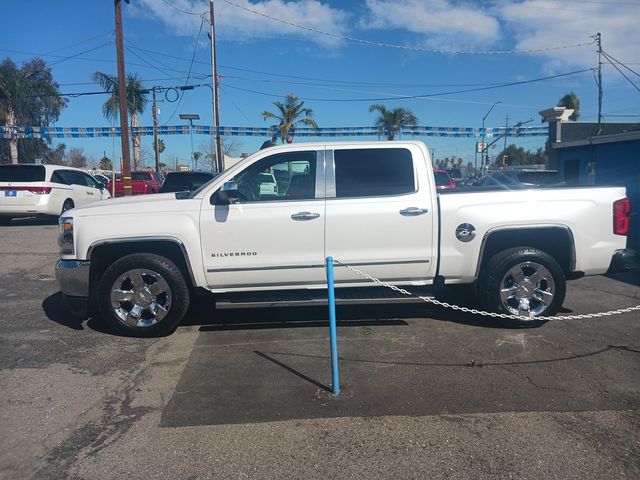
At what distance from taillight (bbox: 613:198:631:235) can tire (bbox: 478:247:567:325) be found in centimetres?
76

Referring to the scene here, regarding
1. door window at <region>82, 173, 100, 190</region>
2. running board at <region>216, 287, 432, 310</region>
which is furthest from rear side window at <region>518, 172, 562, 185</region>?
door window at <region>82, 173, 100, 190</region>

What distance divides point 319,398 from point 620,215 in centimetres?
397

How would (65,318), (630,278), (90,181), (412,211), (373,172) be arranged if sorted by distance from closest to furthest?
(412,211) → (373,172) → (65,318) → (630,278) → (90,181)

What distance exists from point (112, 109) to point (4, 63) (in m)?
13.5

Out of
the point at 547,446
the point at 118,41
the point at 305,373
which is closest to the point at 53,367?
the point at 305,373

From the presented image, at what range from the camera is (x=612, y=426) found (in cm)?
372

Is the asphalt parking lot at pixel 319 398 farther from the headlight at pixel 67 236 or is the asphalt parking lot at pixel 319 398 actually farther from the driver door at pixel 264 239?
the headlight at pixel 67 236

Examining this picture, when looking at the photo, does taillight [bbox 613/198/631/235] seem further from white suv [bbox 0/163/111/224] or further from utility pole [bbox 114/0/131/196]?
utility pole [bbox 114/0/131/196]

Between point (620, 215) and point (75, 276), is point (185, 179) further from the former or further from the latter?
point (620, 215)

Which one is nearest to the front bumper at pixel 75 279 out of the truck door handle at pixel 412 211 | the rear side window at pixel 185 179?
the truck door handle at pixel 412 211

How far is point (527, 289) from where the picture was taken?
5.89 metres

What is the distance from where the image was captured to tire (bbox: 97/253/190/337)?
552 centimetres

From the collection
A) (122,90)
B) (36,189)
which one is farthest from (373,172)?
(122,90)

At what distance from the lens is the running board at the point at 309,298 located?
17.9ft
